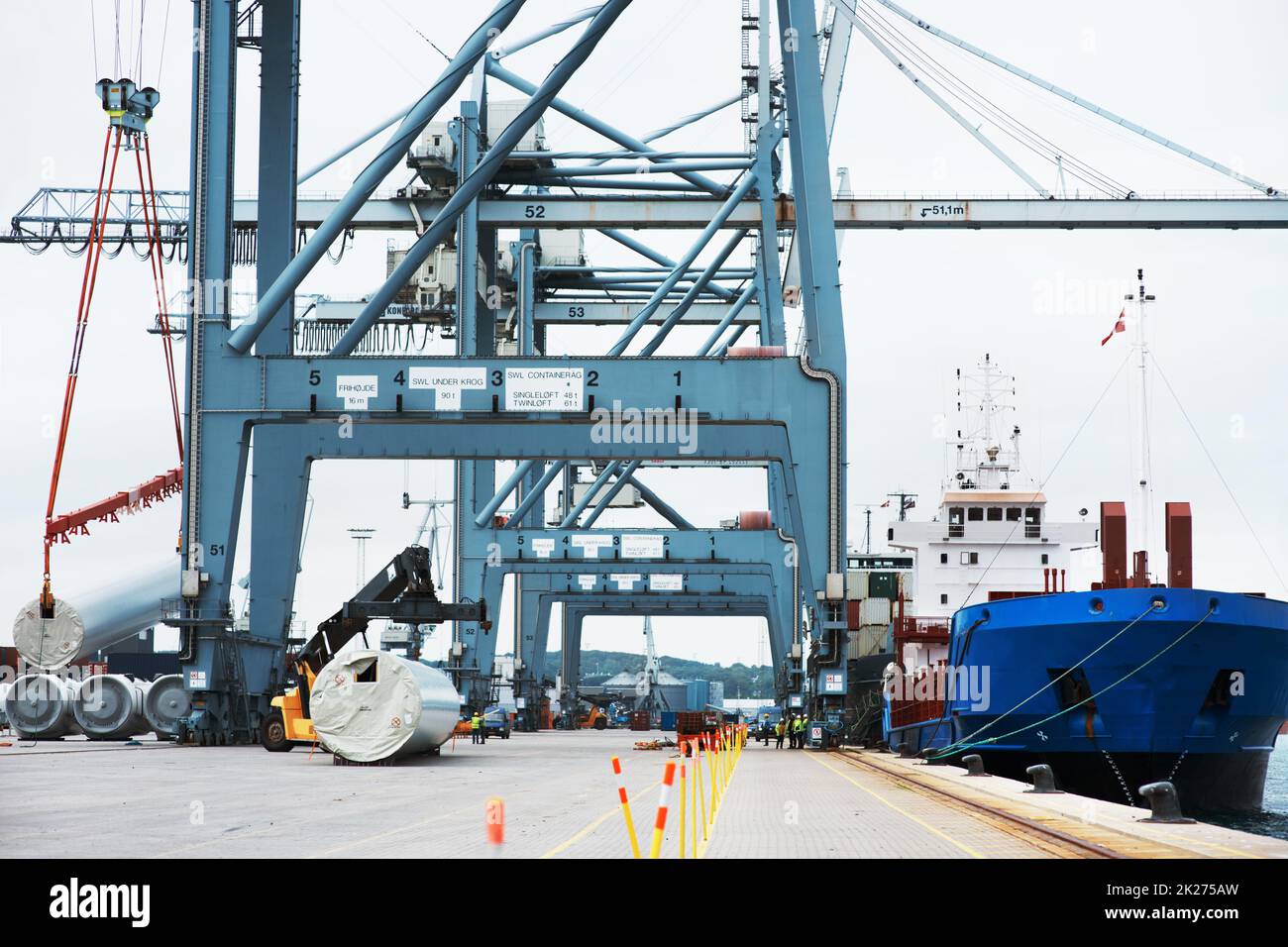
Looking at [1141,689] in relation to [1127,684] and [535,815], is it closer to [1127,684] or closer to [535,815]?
[1127,684]

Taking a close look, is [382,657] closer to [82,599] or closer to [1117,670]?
[1117,670]


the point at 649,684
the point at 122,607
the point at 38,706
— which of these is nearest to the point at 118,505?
the point at 122,607

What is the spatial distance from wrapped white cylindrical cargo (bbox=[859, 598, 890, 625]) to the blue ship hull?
30326mm

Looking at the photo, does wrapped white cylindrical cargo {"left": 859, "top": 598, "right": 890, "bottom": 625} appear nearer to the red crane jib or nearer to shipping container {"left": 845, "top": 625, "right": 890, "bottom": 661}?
shipping container {"left": 845, "top": 625, "right": 890, "bottom": 661}

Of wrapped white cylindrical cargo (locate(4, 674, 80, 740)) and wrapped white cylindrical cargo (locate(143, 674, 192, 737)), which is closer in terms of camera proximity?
wrapped white cylindrical cargo (locate(4, 674, 80, 740))

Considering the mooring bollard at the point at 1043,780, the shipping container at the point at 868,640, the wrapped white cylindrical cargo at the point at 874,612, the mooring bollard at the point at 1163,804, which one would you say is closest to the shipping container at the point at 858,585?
the wrapped white cylindrical cargo at the point at 874,612

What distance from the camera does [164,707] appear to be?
37.9 m

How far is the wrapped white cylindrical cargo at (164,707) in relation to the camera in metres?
37.7

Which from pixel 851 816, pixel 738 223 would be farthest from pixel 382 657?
pixel 738 223

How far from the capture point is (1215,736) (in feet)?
78.9

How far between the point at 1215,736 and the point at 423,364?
59.4 ft

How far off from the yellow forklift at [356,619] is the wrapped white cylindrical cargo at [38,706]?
625 cm

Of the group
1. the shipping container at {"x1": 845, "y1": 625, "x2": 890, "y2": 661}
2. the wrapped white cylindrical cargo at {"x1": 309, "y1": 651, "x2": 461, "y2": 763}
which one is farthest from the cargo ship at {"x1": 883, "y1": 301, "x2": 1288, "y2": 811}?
the shipping container at {"x1": 845, "y1": 625, "x2": 890, "y2": 661}

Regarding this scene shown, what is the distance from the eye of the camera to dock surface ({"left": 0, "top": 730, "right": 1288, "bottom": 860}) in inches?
474
